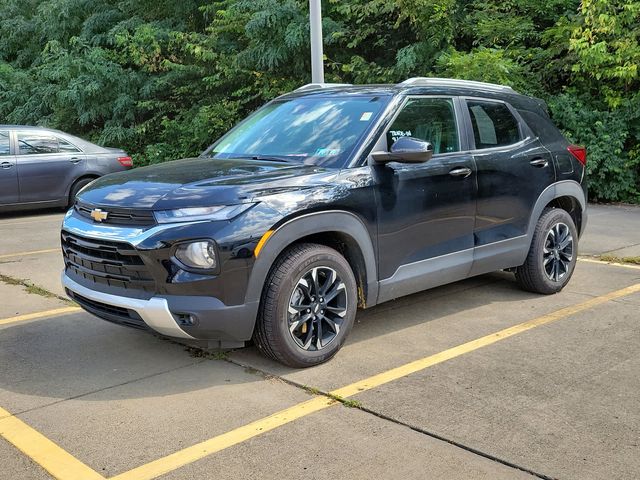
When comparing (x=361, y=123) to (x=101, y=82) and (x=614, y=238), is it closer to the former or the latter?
(x=614, y=238)

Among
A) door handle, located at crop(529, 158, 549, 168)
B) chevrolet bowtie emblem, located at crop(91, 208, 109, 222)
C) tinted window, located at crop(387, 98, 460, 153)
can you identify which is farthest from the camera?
door handle, located at crop(529, 158, 549, 168)

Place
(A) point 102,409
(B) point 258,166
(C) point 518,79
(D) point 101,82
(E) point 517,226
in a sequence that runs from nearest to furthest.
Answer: (A) point 102,409 < (B) point 258,166 < (E) point 517,226 < (C) point 518,79 < (D) point 101,82

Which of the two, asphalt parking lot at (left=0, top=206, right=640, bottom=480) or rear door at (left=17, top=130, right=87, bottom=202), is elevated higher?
rear door at (left=17, top=130, right=87, bottom=202)

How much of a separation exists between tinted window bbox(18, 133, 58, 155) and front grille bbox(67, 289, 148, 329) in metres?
7.60

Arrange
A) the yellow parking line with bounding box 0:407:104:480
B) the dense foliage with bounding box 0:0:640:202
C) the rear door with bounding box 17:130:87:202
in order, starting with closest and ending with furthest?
the yellow parking line with bounding box 0:407:104:480, the rear door with bounding box 17:130:87:202, the dense foliage with bounding box 0:0:640:202

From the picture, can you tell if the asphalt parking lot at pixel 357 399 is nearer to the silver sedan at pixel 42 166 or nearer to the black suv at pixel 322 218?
the black suv at pixel 322 218

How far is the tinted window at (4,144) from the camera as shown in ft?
35.7

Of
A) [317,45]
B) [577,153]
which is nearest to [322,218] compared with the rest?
[577,153]

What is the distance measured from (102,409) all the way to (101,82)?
14390mm

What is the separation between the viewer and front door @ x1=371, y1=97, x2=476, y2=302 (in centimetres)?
470

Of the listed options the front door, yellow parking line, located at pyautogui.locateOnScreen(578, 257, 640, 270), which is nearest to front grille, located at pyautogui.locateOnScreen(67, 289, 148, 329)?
the front door

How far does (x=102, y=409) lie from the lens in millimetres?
3818

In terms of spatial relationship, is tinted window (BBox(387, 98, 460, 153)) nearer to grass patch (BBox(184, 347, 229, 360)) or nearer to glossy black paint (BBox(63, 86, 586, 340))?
glossy black paint (BBox(63, 86, 586, 340))

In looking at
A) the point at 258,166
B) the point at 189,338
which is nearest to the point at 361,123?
the point at 258,166
